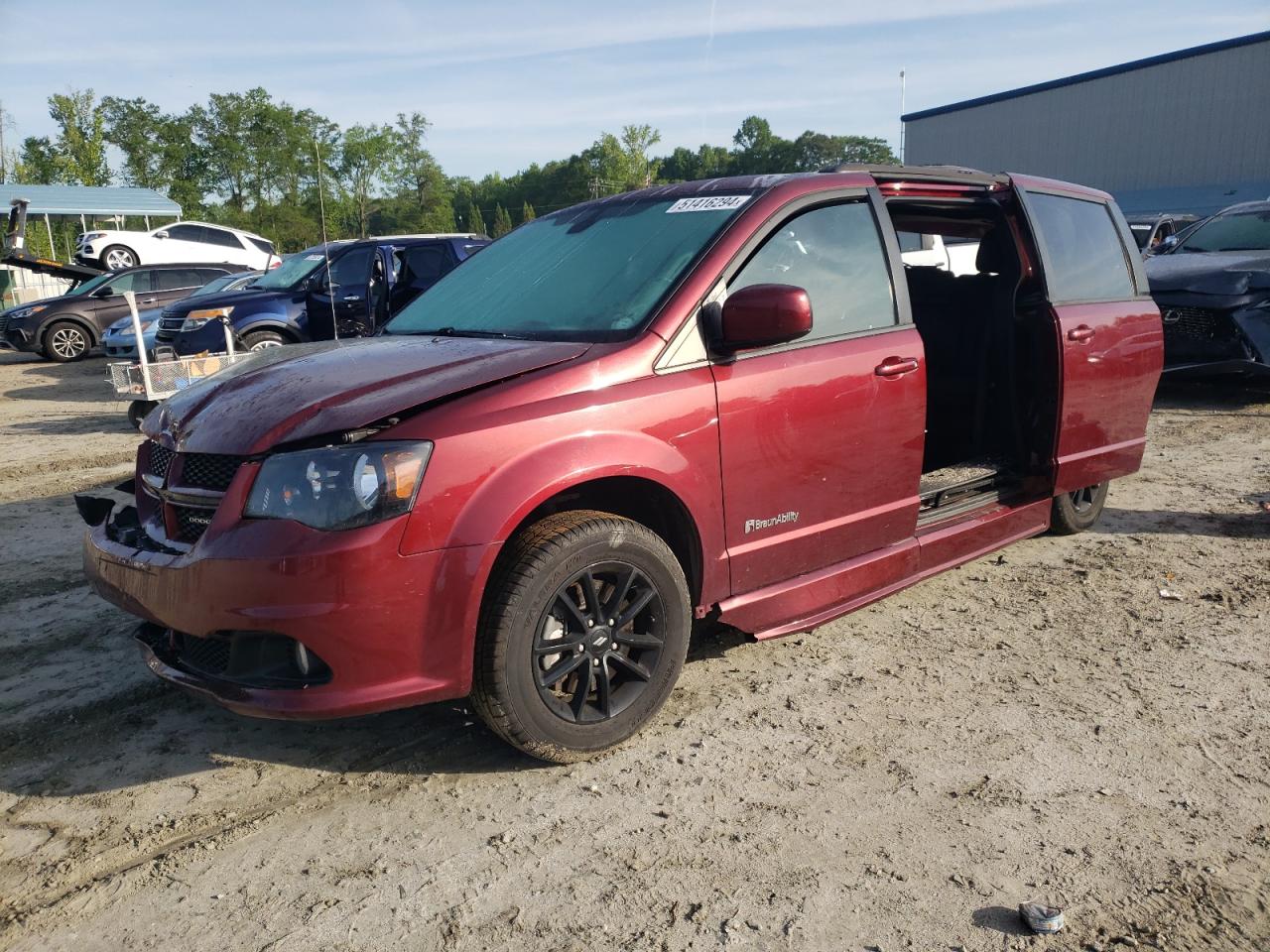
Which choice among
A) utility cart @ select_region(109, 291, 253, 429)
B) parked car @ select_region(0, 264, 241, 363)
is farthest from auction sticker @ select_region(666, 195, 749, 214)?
parked car @ select_region(0, 264, 241, 363)

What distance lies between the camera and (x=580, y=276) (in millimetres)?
3771

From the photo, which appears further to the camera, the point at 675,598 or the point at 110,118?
the point at 110,118

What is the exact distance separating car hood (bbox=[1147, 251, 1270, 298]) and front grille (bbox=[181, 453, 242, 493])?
28.8ft

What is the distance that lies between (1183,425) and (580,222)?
6802mm

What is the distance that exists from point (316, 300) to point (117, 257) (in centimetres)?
1569

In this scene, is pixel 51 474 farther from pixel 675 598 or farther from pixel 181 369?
pixel 675 598

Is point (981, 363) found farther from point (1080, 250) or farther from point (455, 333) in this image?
point (455, 333)

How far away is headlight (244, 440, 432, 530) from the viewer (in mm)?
2689

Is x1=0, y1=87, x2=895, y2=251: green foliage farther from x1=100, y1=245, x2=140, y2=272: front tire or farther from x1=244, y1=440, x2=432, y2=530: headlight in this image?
x1=244, y1=440, x2=432, y2=530: headlight

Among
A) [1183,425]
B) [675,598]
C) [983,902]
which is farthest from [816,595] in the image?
[1183,425]

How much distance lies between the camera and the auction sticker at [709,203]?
3682mm

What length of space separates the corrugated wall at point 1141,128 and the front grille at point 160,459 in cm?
4026

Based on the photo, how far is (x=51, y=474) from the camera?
7.82m

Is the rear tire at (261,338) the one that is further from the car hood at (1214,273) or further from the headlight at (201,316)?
the car hood at (1214,273)
